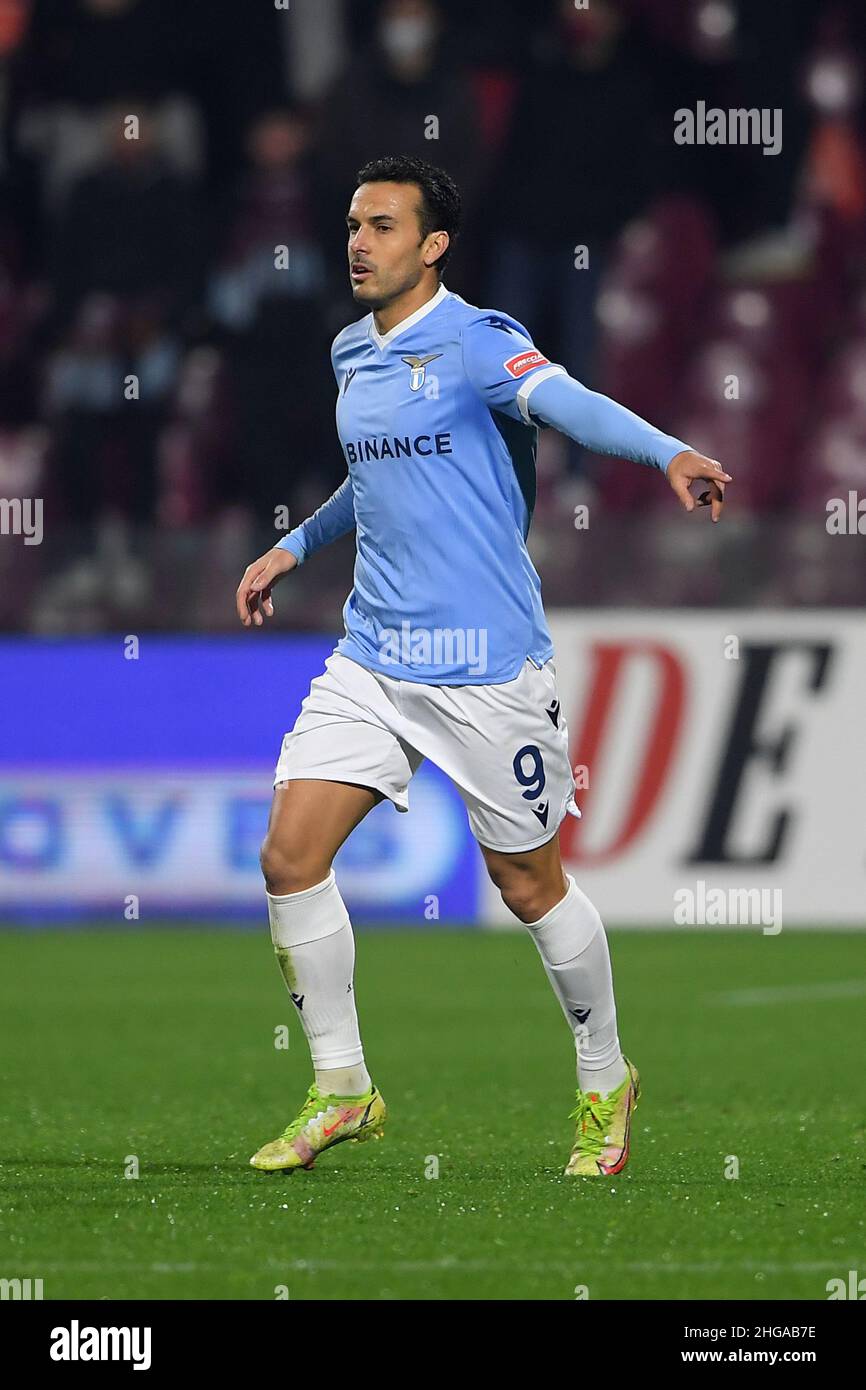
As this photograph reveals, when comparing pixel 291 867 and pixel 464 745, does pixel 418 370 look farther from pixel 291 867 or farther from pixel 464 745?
pixel 291 867

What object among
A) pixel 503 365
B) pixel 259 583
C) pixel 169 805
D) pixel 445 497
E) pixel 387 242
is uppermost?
pixel 387 242

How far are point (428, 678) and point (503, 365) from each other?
2.37ft

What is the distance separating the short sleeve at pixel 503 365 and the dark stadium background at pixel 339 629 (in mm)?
1737

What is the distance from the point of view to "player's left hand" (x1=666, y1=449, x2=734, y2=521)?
496 cm

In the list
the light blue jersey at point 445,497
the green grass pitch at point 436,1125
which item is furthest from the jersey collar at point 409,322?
the green grass pitch at point 436,1125

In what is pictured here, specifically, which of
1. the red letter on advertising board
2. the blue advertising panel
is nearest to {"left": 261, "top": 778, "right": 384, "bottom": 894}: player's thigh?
the blue advertising panel

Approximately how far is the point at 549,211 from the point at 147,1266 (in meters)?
10.1

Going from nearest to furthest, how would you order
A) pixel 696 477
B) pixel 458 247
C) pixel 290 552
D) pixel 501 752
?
pixel 696 477
pixel 501 752
pixel 290 552
pixel 458 247

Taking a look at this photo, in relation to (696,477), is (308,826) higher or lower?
lower

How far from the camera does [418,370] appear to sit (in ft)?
18.8

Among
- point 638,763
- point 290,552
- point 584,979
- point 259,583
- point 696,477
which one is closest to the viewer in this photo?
point 696,477

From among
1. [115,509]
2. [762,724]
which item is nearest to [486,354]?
[762,724]

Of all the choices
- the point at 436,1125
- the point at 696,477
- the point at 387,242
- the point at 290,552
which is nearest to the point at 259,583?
the point at 290,552

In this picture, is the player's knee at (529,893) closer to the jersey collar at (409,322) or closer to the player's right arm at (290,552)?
the player's right arm at (290,552)
